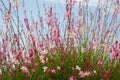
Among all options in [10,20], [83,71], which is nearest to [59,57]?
[83,71]

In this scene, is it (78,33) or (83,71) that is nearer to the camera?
(83,71)

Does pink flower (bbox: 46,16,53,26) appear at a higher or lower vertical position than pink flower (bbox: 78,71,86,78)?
higher

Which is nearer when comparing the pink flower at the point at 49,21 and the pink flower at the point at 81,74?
the pink flower at the point at 81,74

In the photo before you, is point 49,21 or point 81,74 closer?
point 81,74

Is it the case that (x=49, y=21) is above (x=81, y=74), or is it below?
above

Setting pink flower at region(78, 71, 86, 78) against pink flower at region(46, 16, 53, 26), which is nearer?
pink flower at region(78, 71, 86, 78)

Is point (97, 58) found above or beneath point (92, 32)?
beneath

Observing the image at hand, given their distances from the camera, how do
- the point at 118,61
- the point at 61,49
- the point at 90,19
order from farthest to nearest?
the point at 90,19 → the point at 118,61 → the point at 61,49

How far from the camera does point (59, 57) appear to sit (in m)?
4.53

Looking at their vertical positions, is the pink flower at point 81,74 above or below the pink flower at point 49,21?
below

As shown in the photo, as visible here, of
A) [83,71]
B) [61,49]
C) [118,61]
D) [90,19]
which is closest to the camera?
[83,71]

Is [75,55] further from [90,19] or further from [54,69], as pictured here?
[90,19]

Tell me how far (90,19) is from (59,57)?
1.12 metres

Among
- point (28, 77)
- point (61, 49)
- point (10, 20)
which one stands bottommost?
point (28, 77)
